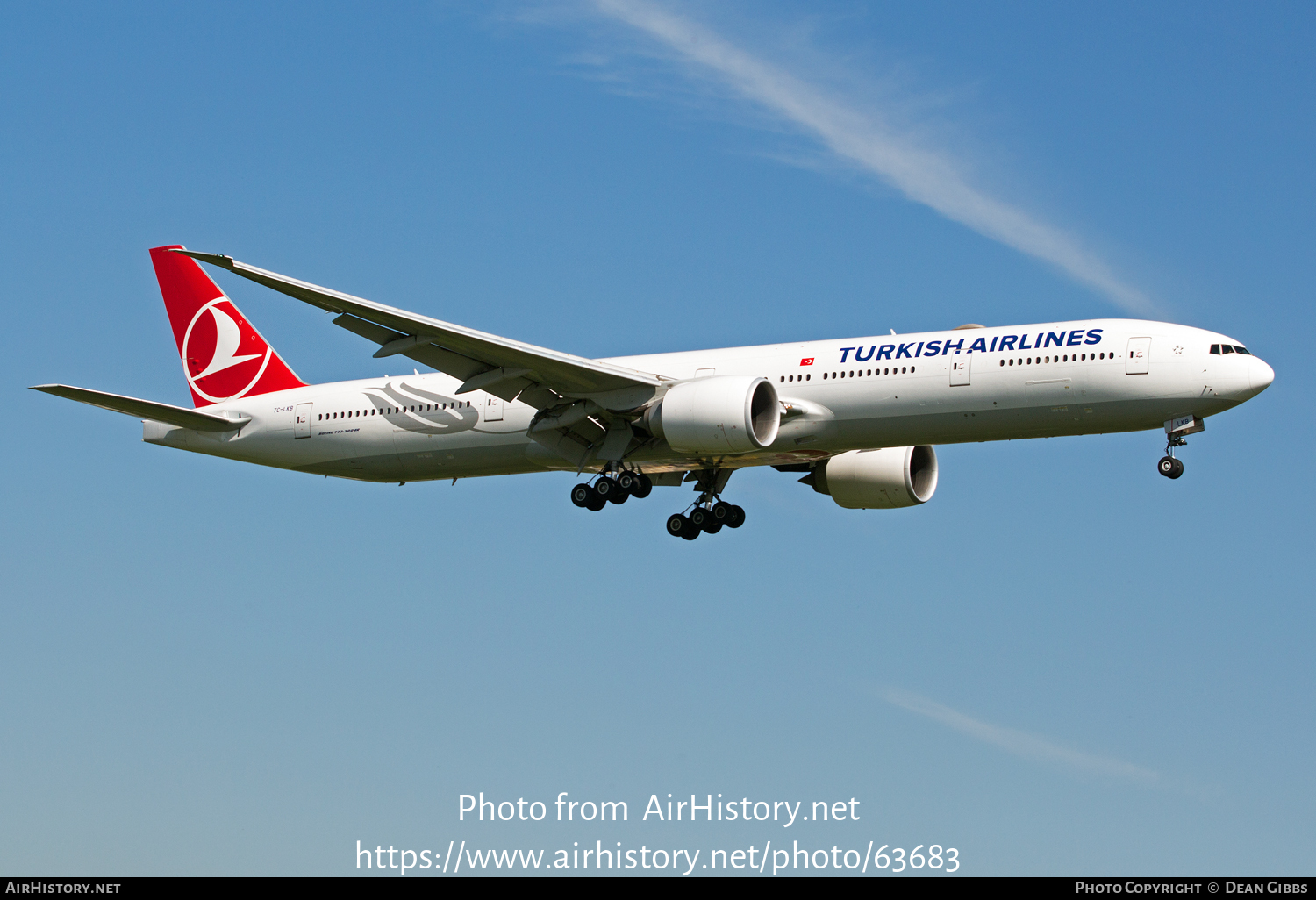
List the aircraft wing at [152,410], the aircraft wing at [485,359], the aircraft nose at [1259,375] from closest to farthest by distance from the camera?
the aircraft nose at [1259,375], the aircraft wing at [485,359], the aircraft wing at [152,410]

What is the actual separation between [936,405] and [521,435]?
1065cm

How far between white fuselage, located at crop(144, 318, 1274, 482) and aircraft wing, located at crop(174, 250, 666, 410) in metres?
1.50

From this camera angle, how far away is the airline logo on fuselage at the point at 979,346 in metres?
33.0

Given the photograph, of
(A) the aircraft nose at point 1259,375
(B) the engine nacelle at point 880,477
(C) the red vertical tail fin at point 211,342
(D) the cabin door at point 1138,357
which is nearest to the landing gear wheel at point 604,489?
(B) the engine nacelle at point 880,477

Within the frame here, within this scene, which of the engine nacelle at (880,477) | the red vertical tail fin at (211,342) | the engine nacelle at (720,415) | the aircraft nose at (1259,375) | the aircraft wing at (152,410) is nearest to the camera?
the aircraft nose at (1259,375)

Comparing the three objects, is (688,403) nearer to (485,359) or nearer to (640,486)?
(640,486)

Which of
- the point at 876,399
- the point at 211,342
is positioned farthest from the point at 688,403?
the point at 211,342

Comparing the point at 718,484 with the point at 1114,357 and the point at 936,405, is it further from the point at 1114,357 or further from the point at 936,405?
the point at 1114,357

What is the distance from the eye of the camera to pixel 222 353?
43406 millimetres

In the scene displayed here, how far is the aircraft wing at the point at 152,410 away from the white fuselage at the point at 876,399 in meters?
1.45

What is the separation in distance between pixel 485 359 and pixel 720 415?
5.81m

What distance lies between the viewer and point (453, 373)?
3619 centimetres

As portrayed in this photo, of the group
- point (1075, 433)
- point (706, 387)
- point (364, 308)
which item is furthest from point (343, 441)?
point (1075, 433)

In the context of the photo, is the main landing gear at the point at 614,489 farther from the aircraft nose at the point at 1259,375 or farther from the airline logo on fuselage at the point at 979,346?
the aircraft nose at the point at 1259,375
